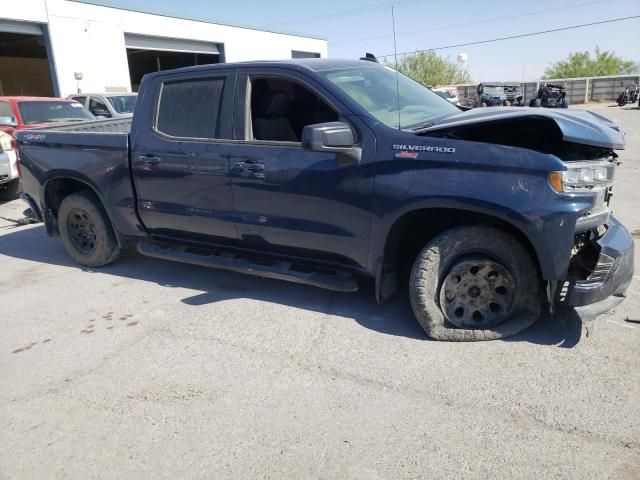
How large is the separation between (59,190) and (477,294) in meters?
4.55

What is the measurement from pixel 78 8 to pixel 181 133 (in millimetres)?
18324

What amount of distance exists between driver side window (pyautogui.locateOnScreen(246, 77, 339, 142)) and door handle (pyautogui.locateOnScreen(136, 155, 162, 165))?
975 mm

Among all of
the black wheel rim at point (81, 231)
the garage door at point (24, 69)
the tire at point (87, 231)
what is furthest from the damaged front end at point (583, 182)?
the garage door at point (24, 69)

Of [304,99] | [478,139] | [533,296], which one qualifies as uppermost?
[304,99]

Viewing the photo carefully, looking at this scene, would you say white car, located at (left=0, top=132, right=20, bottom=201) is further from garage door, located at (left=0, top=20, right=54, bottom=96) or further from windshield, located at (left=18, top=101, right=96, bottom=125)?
garage door, located at (left=0, top=20, right=54, bottom=96)

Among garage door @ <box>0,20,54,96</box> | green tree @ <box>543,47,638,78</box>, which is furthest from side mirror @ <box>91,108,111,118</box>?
green tree @ <box>543,47,638,78</box>

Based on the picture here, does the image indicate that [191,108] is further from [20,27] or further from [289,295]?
[20,27]

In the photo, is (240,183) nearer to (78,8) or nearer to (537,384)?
(537,384)

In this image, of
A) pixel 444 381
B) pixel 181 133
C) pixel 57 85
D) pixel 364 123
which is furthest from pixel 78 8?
pixel 444 381

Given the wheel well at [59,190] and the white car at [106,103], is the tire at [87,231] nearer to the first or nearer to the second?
the wheel well at [59,190]

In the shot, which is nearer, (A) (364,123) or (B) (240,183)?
(A) (364,123)

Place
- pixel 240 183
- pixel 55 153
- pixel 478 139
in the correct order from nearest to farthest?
pixel 478 139, pixel 240 183, pixel 55 153

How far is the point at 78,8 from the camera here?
19109 mm

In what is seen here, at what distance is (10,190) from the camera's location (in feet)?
30.7
